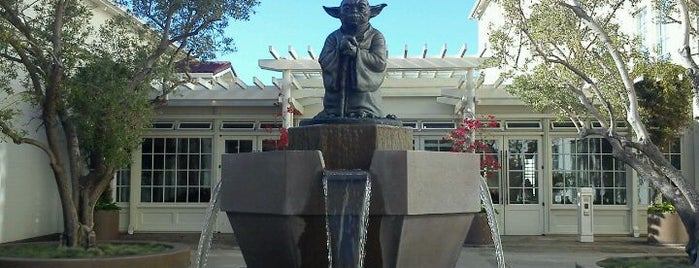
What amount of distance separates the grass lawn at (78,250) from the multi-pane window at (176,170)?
5945 mm

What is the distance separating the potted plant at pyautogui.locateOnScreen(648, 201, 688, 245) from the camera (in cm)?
1590

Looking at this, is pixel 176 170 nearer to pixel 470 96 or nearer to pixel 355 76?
pixel 470 96

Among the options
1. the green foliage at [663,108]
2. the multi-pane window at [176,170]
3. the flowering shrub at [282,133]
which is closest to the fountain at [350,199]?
the flowering shrub at [282,133]

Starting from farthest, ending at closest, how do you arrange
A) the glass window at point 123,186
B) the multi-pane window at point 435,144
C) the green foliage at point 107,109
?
the glass window at point 123,186, the multi-pane window at point 435,144, the green foliage at point 107,109

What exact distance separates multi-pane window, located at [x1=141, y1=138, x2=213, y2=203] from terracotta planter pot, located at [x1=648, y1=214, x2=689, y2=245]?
9.98m

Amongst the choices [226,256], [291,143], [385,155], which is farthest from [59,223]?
[385,155]

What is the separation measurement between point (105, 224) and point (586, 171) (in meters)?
10.7

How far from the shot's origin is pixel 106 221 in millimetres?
16719

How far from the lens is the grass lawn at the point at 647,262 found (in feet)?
34.7

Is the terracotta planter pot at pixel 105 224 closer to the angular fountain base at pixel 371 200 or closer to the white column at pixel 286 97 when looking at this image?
the white column at pixel 286 97

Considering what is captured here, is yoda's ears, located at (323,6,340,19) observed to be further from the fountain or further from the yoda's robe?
the fountain

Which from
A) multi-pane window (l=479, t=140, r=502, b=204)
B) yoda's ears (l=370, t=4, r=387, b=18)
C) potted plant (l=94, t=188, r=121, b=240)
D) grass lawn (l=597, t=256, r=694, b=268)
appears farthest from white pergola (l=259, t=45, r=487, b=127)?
yoda's ears (l=370, t=4, r=387, b=18)

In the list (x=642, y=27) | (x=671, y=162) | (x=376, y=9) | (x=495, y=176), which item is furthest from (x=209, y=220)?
(x=642, y=27)

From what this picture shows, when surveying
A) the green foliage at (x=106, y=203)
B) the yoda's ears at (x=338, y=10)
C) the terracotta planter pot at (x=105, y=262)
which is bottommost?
the terracotta planter pot at (x=105, y=262)
